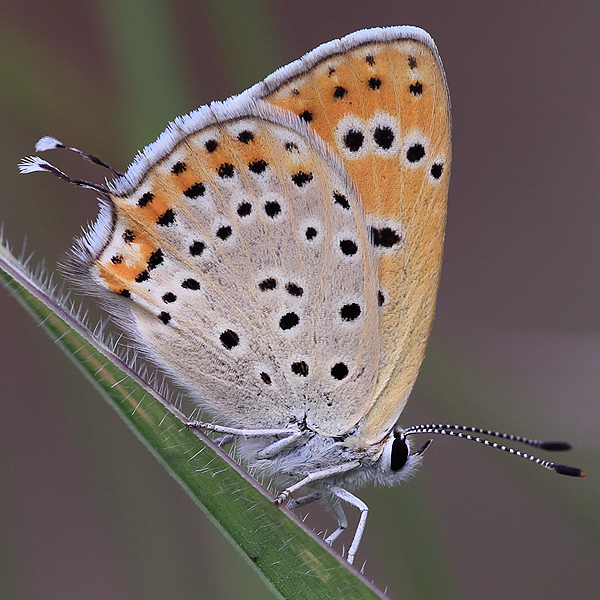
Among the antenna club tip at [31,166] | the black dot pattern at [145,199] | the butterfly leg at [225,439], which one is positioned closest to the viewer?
the antenna club tip at [31,166]

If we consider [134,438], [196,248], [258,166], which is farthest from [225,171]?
[134,438]

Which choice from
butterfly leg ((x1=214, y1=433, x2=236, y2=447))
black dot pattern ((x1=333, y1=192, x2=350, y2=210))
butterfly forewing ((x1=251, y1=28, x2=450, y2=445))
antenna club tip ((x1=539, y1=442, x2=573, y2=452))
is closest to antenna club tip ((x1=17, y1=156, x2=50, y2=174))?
butterfly forewing ((x1=251, y1=28, x2=450, y2=445))

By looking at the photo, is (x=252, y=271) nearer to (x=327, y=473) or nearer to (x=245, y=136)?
(x=245, y=136)

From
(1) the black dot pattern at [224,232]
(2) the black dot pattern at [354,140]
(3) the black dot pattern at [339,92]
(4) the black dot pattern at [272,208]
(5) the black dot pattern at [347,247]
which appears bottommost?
(1) the black dot pattern at [224,232]

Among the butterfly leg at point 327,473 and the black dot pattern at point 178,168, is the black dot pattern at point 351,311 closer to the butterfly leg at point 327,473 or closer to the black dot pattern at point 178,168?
the butterfly leg at point 327,473

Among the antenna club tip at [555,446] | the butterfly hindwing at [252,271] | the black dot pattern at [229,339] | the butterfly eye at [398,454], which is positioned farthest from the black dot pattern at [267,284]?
the antenna club tip at [555,446]
